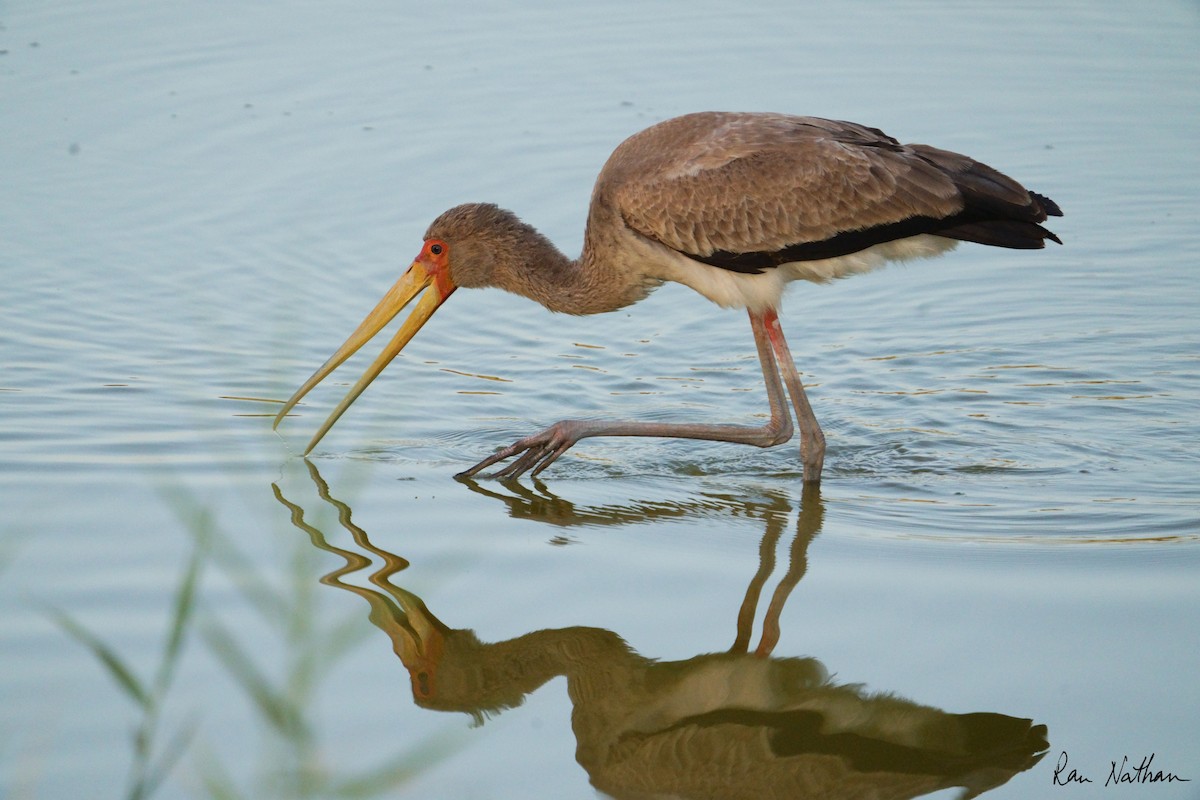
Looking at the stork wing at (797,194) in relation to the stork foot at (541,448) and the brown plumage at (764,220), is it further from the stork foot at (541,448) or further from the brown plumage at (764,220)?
the stork foot at (541,448)

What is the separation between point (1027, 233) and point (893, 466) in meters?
1.20

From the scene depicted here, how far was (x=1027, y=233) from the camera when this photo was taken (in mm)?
6410

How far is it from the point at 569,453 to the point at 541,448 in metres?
0.46

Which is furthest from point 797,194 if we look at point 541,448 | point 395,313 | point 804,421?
point 395,313

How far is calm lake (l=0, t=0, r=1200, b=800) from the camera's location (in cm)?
446

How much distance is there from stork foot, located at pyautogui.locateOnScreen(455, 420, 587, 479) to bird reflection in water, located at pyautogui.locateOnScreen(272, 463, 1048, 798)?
4.02 feet

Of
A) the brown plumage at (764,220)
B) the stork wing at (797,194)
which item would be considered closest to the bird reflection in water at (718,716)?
→ the brown plumage at (764,220)

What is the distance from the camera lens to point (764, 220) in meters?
6.72

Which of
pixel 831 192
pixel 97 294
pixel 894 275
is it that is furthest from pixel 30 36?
pixel 831 192
